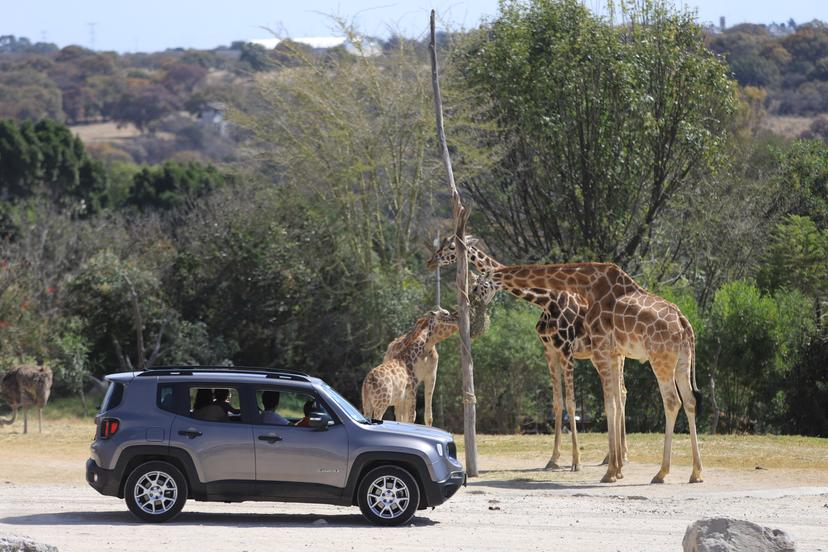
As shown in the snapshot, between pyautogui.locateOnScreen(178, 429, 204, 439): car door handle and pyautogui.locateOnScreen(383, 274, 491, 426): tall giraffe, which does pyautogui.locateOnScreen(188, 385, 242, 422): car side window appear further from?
pyautogui.locateOnScreen(383, 274, 491, 426): tall giraffe

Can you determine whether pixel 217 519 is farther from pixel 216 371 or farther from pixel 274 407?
pixel 216 371

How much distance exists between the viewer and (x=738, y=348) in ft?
95.3

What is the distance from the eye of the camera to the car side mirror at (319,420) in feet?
44.4

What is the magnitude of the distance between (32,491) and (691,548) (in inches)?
391

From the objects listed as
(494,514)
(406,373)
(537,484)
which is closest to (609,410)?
(537,484)

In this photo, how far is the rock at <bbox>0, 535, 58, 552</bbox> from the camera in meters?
9.91

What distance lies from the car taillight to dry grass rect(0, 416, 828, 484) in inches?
222

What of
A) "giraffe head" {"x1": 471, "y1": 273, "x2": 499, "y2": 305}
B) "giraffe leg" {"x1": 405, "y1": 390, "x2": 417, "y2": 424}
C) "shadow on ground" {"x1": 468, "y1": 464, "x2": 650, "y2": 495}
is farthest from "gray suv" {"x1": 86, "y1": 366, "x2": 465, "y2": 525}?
"giraffe head" {"x1": 471, "y1": 273, "x2": 499, "y2": 305}

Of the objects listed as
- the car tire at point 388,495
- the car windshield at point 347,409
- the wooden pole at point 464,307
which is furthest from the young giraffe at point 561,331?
the car tire at point 388,495

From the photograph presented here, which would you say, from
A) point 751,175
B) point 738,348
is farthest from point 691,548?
point 751,175

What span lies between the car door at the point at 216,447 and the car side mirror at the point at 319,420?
2.14 feet

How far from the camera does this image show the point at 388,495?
13.5 metres

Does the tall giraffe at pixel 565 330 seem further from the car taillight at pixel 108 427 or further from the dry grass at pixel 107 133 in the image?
the dry grass at pixel 107 133

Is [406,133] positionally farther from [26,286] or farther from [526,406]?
[26,286]
